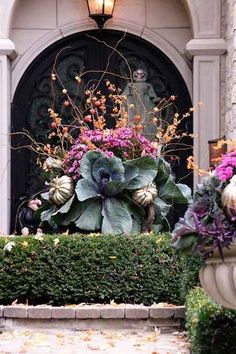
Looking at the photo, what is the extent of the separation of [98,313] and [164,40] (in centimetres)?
623

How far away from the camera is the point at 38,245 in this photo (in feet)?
29.5

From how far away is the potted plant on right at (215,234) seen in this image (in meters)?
5.73

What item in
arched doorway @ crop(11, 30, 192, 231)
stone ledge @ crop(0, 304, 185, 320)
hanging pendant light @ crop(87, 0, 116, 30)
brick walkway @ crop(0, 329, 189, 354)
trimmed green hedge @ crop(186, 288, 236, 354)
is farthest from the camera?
arched doorway @ crop(11, 30, 192, 231)

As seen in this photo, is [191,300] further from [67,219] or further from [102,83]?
[102,83]

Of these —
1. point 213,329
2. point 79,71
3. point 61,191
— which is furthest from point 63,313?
point 79,71

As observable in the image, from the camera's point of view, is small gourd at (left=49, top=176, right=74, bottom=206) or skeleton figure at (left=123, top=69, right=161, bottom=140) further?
skeleton figure at (left=123, top=69, right=161, bottom=140)

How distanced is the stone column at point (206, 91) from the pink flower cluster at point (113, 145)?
3117 millimetres

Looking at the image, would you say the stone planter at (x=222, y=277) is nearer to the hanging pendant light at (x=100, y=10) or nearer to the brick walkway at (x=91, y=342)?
the brick walkway at (x=91, y=342)

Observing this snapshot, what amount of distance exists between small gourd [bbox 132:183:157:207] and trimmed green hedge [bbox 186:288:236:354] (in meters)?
2.97

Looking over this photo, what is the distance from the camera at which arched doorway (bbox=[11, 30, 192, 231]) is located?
46.2 ft

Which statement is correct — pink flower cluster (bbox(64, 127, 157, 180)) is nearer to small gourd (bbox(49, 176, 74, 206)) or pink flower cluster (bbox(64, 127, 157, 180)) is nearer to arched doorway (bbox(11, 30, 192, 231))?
small gourd (bbox(49, 176, 74, 206))

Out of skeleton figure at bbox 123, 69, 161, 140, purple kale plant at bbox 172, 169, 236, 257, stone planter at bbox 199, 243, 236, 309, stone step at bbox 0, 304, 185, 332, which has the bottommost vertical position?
stone step at bbox 0, 304, 185, 332

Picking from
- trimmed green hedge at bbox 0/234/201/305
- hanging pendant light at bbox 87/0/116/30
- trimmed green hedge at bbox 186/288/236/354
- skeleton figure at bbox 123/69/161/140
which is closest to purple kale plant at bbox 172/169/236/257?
trimmed green hedge at bbox 186/288/236/354

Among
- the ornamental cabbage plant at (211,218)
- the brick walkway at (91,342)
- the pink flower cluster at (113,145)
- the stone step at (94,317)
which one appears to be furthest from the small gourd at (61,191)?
the ornamental cabbage plant at (211,218)
